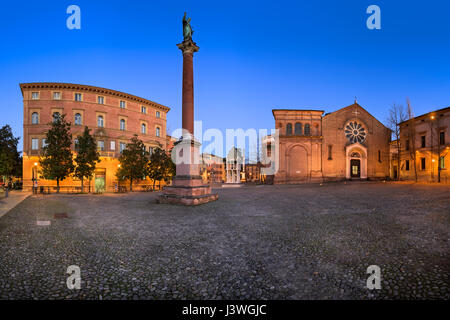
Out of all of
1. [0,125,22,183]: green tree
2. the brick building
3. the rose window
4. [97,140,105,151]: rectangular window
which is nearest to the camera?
[0,125,22,183]: green tree

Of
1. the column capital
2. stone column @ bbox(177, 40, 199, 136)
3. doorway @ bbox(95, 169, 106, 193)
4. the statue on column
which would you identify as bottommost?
doorway @ bbox(95, 169, 106, 193)

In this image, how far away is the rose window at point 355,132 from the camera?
38156 mm

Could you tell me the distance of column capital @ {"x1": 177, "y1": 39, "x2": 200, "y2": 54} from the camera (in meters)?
14.2

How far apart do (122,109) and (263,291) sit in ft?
124

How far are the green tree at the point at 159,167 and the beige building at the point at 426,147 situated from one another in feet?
125

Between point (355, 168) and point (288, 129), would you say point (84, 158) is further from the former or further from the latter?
point (355, 168)

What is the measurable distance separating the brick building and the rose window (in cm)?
3375

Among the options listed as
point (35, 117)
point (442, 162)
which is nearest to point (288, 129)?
point (442, 162)

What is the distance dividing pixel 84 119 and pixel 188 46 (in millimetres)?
25884

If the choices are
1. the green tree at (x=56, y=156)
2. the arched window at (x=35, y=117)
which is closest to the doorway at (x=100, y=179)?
the green tree at (x=56, y=156)

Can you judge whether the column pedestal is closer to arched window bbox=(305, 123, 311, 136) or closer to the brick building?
the brick building

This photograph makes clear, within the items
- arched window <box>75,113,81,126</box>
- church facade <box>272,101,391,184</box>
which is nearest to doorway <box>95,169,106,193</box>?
arched window <box>75,113,81,126</box>

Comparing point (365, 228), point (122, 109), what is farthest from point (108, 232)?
point (122, 109)

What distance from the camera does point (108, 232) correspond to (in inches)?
257
